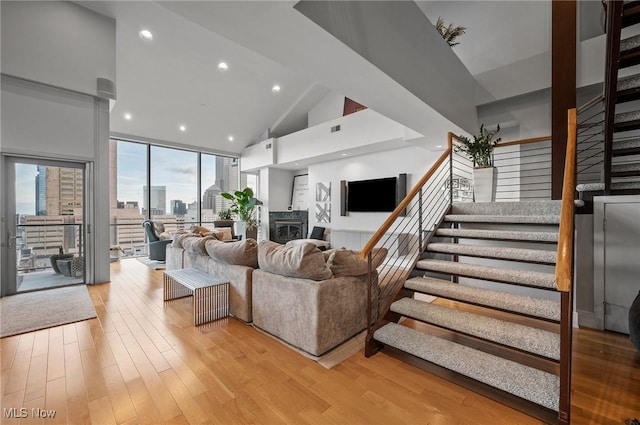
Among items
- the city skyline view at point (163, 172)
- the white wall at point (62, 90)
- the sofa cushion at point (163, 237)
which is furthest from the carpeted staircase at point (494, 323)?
the city skyline view at point (163, 172)

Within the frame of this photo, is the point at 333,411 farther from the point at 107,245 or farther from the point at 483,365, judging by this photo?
the point at 107,245

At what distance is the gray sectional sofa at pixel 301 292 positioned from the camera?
2402 millimetres

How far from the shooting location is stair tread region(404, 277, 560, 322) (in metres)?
2.02

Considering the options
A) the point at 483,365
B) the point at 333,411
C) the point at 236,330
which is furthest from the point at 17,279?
the point at 483,365

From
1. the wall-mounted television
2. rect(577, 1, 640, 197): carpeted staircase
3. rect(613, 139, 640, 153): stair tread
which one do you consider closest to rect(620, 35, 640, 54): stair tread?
rect(577, 1, 640, 197): carpeted staircase

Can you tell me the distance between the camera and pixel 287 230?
351 inches

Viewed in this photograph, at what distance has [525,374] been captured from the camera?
5.91 feet

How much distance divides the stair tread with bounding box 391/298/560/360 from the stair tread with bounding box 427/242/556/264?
0.64 metres

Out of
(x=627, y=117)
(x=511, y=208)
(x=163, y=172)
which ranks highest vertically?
(x=163, y=172)

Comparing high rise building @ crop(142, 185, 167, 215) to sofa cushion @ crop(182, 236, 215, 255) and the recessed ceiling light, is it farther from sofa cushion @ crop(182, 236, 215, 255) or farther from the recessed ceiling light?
sofa cushion @ crop(182, 236, 215, 255)

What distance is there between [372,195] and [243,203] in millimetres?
4281

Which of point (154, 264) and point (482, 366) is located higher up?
point (482, 366)

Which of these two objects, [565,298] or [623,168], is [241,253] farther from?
[623,168]

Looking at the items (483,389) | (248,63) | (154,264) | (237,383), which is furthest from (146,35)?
(483,389)
